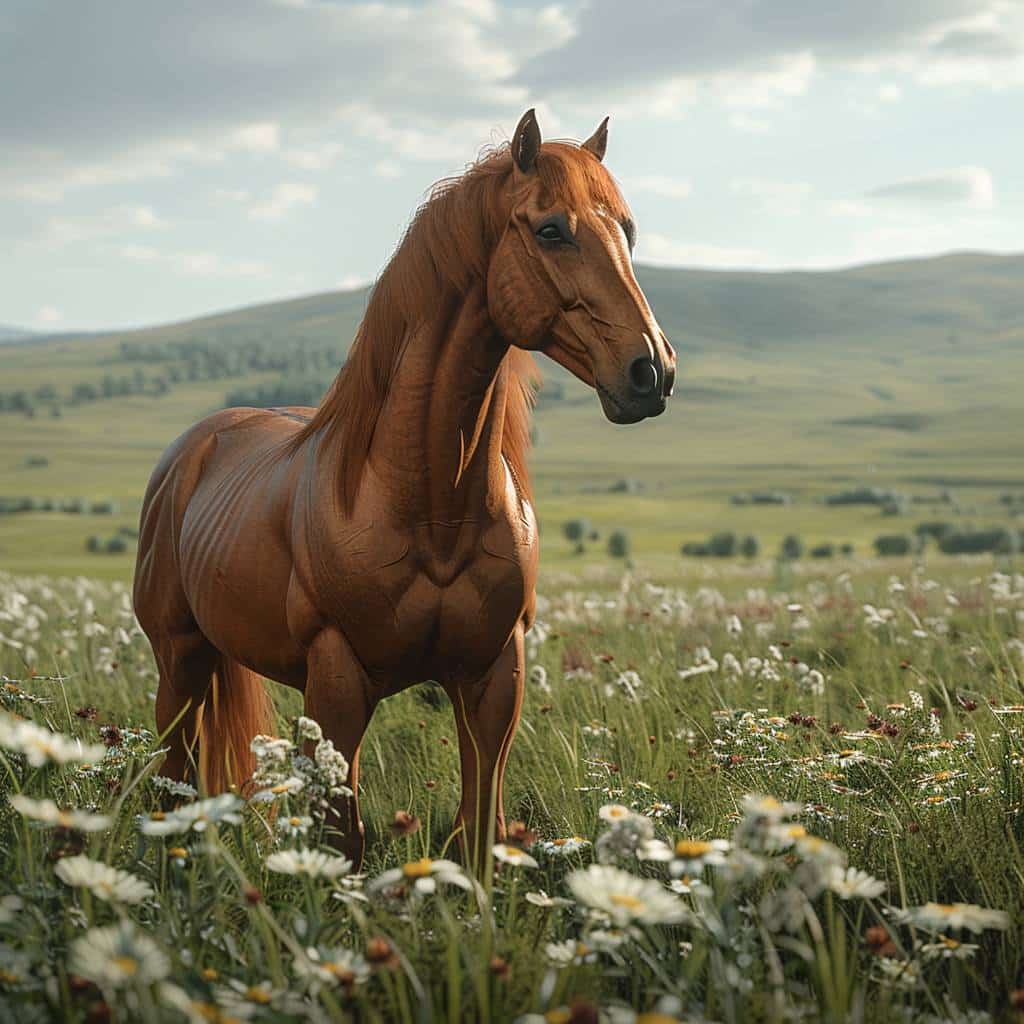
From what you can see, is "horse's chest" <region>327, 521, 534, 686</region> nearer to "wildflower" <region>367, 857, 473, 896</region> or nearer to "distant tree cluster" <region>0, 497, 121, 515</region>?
"wildflower" <region>367, 857, 473, 896</region>

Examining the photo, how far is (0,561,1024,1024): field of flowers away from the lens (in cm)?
226

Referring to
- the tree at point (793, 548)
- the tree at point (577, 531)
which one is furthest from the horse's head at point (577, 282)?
the tree at point (577, 531)

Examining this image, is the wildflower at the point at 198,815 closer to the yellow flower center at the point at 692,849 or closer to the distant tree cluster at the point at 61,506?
the yellow flower center at the point at 692,849

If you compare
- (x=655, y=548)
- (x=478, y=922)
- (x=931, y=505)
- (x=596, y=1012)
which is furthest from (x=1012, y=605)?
(x=931, y=505)

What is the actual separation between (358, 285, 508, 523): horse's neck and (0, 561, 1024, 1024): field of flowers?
1015 mm

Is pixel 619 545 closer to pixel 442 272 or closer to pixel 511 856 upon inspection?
pixel 442 272

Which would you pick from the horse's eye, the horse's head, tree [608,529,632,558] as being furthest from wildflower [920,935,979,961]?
tree [608,529,632,558]

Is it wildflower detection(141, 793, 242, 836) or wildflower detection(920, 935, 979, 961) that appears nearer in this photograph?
wildflower detection(141, 793, 242, 836)

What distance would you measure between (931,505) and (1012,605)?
89.5 metres

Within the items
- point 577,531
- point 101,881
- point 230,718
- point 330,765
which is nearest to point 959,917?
point 330,765

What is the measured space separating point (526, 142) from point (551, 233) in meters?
0.36

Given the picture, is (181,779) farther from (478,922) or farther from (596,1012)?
(596,1012)

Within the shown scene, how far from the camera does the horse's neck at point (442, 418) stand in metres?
3.92

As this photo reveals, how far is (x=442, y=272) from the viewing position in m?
3.89
